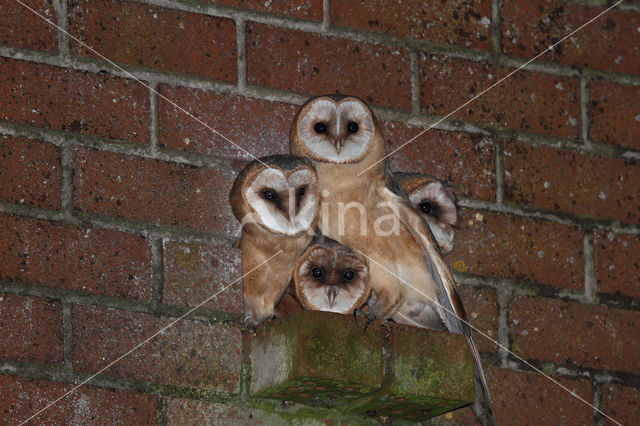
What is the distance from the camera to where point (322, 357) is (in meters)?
1.69

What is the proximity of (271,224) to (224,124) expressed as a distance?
0.25 metres

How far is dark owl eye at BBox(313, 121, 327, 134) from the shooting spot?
1965 millimetres

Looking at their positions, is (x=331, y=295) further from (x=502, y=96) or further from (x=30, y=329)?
(x=502, y=96)

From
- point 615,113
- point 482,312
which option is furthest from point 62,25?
point 615,113

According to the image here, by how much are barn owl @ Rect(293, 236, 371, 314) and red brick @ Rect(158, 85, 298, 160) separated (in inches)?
11.1

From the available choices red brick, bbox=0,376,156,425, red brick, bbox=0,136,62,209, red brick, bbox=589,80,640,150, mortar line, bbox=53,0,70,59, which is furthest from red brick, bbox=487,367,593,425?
mortar line, bbox=53,0,70,59

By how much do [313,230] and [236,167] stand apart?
0.67ft

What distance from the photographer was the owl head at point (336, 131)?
1.96 metres

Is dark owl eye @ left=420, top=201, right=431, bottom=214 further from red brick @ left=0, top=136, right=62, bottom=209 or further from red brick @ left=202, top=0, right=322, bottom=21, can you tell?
red brick @ left=0, top=136, right=62, bottom=209

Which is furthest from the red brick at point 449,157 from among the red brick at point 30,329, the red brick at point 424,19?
the red brick at point 30,329

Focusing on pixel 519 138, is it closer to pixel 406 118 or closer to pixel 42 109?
pixel 406 118

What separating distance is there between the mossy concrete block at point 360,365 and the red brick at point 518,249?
1.16 ft

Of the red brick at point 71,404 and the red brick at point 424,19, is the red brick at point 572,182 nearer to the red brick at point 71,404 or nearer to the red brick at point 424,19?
the red brick at point 424,19

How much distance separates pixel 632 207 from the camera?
7.45ft
